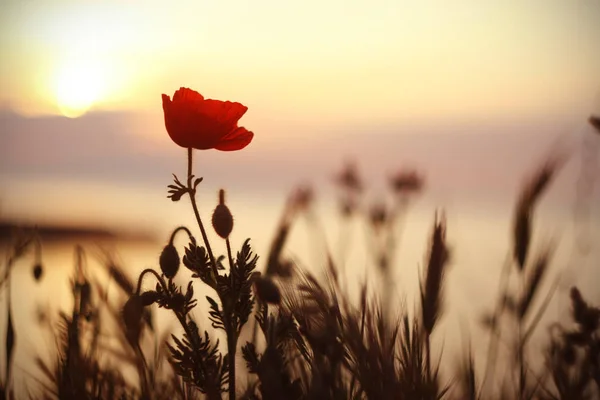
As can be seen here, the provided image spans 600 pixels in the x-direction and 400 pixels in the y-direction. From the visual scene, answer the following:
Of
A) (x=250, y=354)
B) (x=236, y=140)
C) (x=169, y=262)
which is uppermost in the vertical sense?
(x=236, y=140)

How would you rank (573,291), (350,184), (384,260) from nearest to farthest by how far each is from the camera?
(573,291), (384,260), (350,184)

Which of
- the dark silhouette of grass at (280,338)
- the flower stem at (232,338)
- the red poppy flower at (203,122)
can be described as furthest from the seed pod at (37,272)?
A: the flower stem at (232,338)

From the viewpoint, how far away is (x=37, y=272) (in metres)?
2.75

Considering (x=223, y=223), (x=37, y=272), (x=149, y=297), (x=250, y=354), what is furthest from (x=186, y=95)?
(x=37, y=272)

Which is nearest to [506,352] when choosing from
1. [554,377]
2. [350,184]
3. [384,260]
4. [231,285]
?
[554,377]

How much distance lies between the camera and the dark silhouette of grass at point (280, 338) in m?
1.43

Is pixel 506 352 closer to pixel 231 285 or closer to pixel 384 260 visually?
pixel 384 260

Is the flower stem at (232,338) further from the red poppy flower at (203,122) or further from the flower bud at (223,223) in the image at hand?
the red poppy flower at (203,122)

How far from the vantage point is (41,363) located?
2119mm

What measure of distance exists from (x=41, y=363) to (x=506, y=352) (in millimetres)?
1158

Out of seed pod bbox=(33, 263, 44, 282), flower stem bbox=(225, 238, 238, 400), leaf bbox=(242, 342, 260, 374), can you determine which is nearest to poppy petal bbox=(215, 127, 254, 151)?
flower stem bbox=(225, 238, 238, 400)

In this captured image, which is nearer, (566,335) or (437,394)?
(437,394)

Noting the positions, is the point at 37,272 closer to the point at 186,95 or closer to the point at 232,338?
Result: the point at 186,95

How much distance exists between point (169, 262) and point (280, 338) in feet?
1.00
